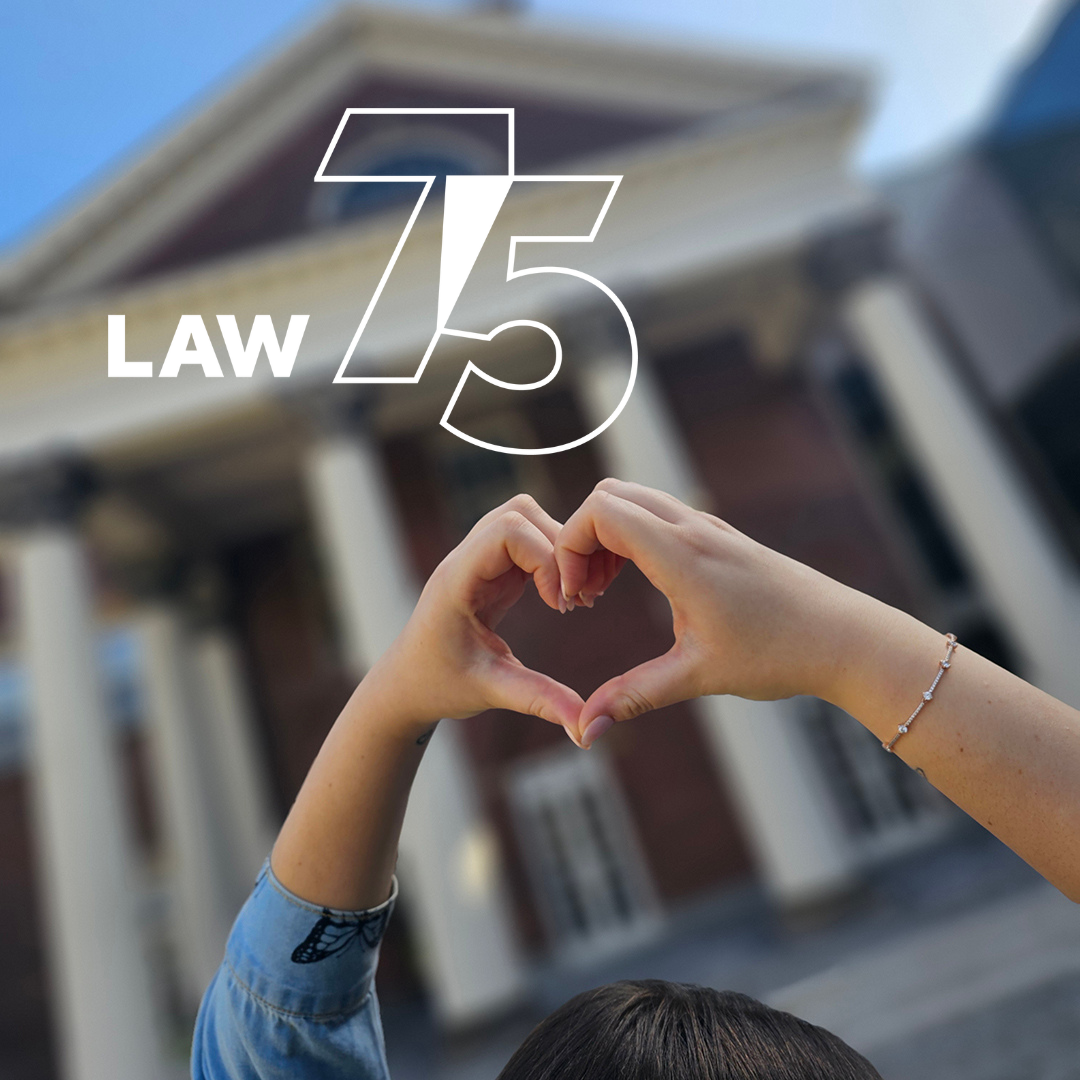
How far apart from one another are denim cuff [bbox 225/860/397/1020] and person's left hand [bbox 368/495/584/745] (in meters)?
0.24

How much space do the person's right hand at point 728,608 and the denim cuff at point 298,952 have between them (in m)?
0.39

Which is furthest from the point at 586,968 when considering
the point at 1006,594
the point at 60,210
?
the point at 60,210

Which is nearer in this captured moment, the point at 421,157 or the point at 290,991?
the point at 290,991

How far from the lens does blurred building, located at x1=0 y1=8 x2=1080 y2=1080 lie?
7.94m

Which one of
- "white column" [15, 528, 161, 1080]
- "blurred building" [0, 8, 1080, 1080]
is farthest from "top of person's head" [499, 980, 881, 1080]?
"white column" [15, 528, 161, 1080]

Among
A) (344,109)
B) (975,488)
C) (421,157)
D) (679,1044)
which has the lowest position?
(679,1044)

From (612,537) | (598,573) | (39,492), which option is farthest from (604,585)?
(39,492)

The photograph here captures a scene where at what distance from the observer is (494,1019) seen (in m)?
7.27

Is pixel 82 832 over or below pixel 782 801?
over

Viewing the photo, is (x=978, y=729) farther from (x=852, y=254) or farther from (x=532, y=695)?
(x=852, y=254)

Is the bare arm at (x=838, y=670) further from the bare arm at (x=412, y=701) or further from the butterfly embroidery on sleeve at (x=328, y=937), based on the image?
the butterfly embroidery on sleeve at (x=328, y=937)

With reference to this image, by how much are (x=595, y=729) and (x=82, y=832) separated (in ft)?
27.7

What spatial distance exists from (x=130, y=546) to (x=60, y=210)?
4.77 m

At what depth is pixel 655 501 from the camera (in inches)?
29.3
